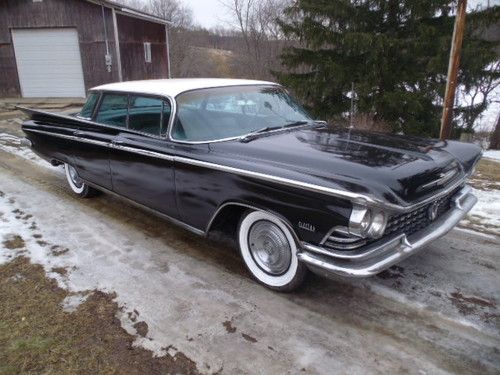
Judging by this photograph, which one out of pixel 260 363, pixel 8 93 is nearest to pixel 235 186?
pixel 260 363

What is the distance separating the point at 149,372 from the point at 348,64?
10443mm

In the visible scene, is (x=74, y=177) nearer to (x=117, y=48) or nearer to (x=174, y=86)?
(x=174, y=86)

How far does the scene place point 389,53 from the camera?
35.4 feet

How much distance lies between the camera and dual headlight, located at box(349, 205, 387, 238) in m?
2.62

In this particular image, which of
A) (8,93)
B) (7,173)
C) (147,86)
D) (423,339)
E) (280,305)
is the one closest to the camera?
(423,339)

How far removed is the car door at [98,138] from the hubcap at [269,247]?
2.02m

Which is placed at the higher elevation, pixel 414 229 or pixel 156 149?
pixel 156 149

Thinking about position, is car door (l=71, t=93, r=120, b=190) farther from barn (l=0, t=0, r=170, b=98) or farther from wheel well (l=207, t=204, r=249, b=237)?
barn (l=0, t=0, r=170, b=98)

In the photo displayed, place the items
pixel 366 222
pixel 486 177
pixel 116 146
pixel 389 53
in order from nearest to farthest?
pixel 366 222 → pixel 116 146 → pixel 486 177 → pixel 389 53

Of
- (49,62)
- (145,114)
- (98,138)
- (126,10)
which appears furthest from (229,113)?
(49,62)

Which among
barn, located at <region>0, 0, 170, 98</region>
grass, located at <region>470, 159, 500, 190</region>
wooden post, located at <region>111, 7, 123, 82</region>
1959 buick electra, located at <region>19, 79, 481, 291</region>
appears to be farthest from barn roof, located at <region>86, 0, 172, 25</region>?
grass, located at <region>470, 159, 500, 190</region>

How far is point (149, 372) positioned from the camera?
252cm

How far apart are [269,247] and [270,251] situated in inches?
1.4

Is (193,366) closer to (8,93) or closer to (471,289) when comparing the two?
(471,289)
